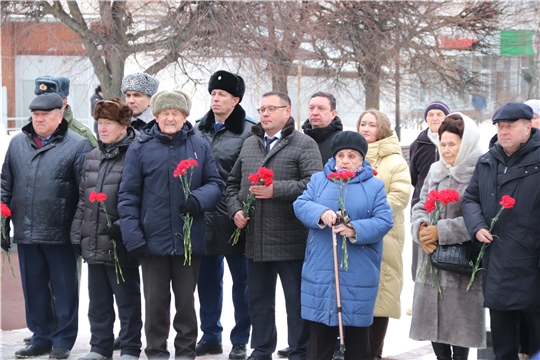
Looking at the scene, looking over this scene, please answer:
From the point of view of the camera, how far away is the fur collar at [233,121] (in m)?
6.50

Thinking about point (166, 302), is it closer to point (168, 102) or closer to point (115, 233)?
point (115, 233)

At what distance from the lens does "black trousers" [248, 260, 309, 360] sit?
583 cm

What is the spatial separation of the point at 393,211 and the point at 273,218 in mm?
910

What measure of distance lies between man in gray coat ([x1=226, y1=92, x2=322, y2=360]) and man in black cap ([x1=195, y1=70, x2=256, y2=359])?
318 millimetres

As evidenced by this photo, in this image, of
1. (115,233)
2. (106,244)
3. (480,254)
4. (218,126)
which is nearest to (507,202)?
(480,254)

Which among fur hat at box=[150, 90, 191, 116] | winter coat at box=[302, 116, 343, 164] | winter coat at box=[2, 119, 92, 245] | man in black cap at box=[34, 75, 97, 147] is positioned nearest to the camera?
fur hat at box=[150, 90, 191, 116]

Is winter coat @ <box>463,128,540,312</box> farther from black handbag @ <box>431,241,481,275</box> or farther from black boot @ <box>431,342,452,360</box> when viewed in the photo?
black boot @ <box>431,342,452,360</box>

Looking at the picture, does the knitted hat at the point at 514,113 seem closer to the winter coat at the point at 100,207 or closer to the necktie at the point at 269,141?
the necktie at the point at 269,141

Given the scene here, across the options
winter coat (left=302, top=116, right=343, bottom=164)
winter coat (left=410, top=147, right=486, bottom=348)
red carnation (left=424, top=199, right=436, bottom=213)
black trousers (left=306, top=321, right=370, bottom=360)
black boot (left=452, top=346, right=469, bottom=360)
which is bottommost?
black boot (left=452, top=346, right=469, bottom=360)

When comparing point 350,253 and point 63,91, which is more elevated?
point 63,91

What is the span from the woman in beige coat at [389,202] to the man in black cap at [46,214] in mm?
2249

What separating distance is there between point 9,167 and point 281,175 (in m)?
2.21

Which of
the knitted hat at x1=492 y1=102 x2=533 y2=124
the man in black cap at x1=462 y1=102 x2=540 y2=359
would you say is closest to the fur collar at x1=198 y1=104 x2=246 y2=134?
the man in black cap at x1=462 y1=102 x2=540 y2=359

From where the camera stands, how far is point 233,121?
6.51m
